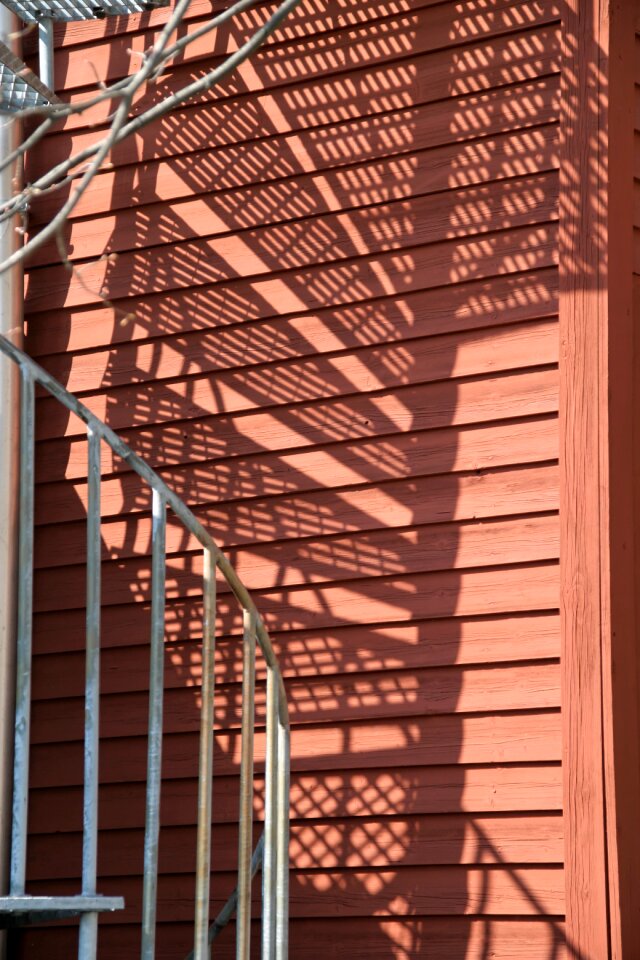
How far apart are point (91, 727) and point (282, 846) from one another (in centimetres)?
70

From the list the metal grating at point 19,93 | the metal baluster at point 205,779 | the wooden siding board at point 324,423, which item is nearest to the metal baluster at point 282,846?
A: the metal baluster at point 205,779

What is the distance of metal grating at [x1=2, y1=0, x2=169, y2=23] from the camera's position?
450 centimetres

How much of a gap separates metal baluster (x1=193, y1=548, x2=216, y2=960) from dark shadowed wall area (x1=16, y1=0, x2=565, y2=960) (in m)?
0.86

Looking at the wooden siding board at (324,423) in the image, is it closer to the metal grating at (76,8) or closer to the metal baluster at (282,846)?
the metal baluster at (282,846)

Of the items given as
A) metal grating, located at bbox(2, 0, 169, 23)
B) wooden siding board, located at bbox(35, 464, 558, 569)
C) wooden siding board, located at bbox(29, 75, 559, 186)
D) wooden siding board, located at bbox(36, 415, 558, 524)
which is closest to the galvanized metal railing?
wooden siding board, located at bbox(35, 464, 558, 569)

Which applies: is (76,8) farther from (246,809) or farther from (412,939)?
(412,939)

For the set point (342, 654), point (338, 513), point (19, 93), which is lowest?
point (342, 654)

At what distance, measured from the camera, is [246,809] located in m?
3.47

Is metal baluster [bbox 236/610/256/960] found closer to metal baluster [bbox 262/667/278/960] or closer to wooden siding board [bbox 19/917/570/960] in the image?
metal baluster [bbox 262/667/278/960]

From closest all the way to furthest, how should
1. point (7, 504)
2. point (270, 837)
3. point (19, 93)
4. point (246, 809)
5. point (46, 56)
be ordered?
point (246, 809), point (270, 837), point (7, 504), point (19, 93), point (46, 56)

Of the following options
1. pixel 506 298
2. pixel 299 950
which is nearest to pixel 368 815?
pixel 299 950

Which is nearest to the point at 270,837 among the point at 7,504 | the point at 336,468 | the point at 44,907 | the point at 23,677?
the point at 44,907

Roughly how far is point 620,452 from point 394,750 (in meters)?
1.17

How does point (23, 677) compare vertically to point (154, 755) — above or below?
above
